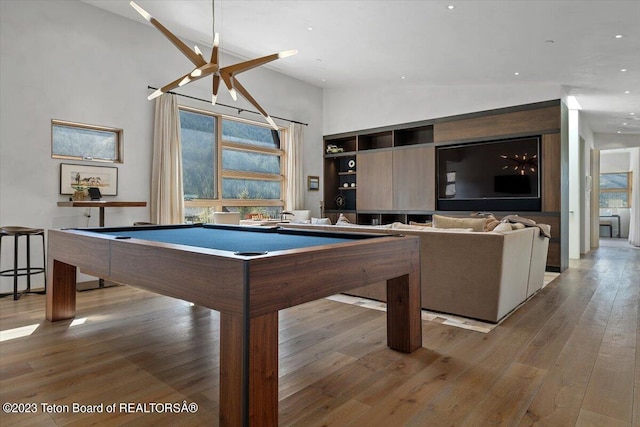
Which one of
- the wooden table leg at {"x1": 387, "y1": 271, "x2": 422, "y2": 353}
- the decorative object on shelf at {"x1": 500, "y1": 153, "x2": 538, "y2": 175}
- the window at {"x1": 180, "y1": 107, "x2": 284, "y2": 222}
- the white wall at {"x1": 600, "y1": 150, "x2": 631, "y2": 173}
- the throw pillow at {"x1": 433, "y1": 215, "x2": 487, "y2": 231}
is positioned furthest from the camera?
the white wall at {"x1": 600, "y1": 150, "x2": 631, "y2": 173}

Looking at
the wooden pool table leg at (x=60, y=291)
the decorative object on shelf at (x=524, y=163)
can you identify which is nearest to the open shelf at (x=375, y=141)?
the decorative object on shelf at (x=524, y=163)

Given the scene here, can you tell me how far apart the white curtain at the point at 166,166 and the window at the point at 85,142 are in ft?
1.67

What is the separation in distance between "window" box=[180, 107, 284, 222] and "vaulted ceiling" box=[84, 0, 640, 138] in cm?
130

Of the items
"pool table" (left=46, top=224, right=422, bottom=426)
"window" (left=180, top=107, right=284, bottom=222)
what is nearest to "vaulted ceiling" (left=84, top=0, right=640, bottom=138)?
"window" (left=180, top=107, right=284, bottom=222)

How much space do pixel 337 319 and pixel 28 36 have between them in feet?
15.6

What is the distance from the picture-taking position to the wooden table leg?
8.41 feet

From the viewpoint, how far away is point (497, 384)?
6.94 ft

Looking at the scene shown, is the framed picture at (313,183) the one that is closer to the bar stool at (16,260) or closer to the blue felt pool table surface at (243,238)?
the blue felt pool table surface at (243,238)

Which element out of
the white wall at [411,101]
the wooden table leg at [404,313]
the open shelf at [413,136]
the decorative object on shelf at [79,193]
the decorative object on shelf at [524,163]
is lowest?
the wooden table leg at [404,313]

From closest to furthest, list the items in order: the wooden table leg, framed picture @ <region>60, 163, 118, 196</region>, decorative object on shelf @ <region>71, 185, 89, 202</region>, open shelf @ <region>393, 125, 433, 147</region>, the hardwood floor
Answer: the hardwood floor < the wooden table leg < decorative object on shelf @ <region>71, 185, 89, 202</region> < framed picture @ <region>60, 163, 118, 196</region> < open shelf @ <region>393, 125, 433, 147</region>

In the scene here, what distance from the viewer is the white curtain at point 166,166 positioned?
5.63 m

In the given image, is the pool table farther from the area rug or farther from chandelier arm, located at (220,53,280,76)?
chandelier arm, located at (220,53,280,76)

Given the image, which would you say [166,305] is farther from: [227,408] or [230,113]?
[230,113]

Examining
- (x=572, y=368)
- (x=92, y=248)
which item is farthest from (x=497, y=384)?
(x=92, y=248)
